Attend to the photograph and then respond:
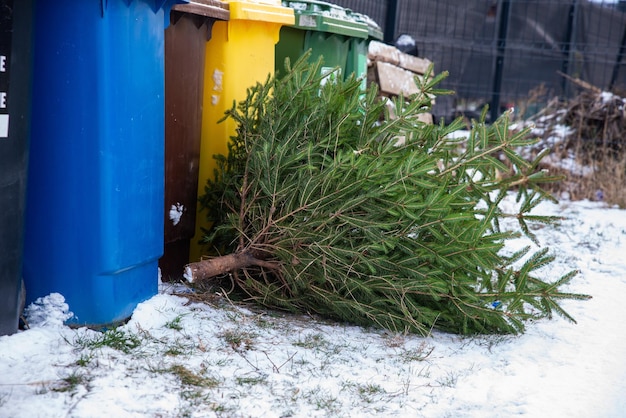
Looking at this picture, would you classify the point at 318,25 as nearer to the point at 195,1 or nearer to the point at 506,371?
the point at 195,1

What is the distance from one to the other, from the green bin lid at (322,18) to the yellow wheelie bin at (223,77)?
2.11 ft

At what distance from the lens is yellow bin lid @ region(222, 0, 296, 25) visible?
148 inches

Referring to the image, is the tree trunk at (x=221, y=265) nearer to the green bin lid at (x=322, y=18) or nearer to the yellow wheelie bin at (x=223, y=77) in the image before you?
the yellow wheelie bin at (x=223, y=77)

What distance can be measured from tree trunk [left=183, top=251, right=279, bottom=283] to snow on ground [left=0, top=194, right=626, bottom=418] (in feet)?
0.50

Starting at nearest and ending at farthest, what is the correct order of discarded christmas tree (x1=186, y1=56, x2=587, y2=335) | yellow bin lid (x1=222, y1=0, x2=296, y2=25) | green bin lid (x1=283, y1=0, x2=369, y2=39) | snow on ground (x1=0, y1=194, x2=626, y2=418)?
1. snow on ground (x1=0, y1=194, x2=626, y2=418)
2. discarded christmas tree (x1=186, y1=56, x2=587, y2=335)
3. yellow bin lid (x1=222, y1=0, x2=296, y2=25)
4. green bin lid (x1=283, y1=0, x2=369, y2=39)

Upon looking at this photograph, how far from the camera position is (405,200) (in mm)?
3059

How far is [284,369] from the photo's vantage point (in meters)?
2.73

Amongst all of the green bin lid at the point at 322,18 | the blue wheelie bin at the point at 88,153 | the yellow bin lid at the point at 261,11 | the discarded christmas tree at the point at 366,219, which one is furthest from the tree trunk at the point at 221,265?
the green bin lid at the point at 322,18

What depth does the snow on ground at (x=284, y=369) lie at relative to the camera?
2.38 meters

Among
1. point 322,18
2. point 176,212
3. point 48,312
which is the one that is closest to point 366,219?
point 176,212

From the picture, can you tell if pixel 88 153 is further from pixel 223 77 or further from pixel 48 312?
pixel 223 77

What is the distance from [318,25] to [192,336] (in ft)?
7.61

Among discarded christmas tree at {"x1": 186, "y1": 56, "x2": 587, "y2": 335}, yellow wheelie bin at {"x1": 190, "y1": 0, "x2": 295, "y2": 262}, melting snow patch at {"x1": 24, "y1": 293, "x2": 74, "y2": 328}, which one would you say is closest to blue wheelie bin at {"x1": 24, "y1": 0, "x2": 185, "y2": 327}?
melting snow patch at {"x1": 24, "y1": 293, "x2": 74, "y2": 328}

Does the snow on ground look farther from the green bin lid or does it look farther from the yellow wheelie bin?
the green bin lid
